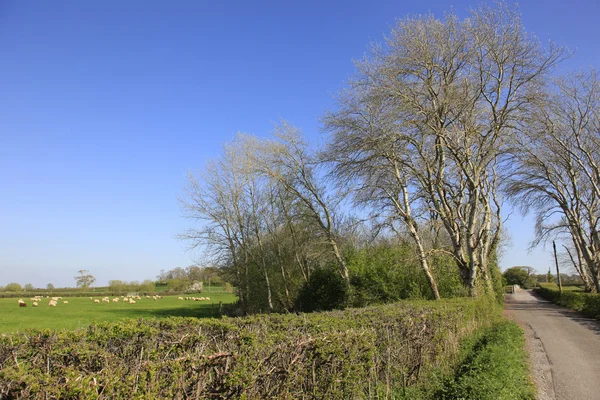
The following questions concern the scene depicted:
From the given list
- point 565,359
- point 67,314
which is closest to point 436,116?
point 565,359

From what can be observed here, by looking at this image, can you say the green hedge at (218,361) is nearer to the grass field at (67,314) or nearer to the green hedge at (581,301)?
the grass field at (67,314)

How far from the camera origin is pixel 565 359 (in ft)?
35.9

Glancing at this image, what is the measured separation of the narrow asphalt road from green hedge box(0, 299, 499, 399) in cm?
278

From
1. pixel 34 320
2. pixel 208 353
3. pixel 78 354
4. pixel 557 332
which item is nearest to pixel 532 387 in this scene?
pixel 208 353

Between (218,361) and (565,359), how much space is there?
36.6 ft

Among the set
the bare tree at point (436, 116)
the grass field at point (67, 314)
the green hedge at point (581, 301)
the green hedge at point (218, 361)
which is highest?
the bare tree at point (436, 116)

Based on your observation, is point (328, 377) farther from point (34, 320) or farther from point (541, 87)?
point (34, 320)

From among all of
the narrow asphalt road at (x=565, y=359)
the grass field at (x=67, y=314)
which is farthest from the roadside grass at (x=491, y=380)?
the grass field at (x=67, y=314)

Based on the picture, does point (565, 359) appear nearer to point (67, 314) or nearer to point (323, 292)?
point (323, 292)

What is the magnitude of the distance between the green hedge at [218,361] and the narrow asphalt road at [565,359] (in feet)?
9.12

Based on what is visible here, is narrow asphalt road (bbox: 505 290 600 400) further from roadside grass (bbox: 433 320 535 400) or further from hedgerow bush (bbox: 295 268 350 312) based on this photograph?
hedgerow bush (bbox: 295 268 350 312)

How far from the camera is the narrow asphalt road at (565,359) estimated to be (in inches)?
312

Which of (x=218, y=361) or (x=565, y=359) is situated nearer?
(x=218, y=361)

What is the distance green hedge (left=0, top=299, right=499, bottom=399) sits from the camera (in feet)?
9.71
